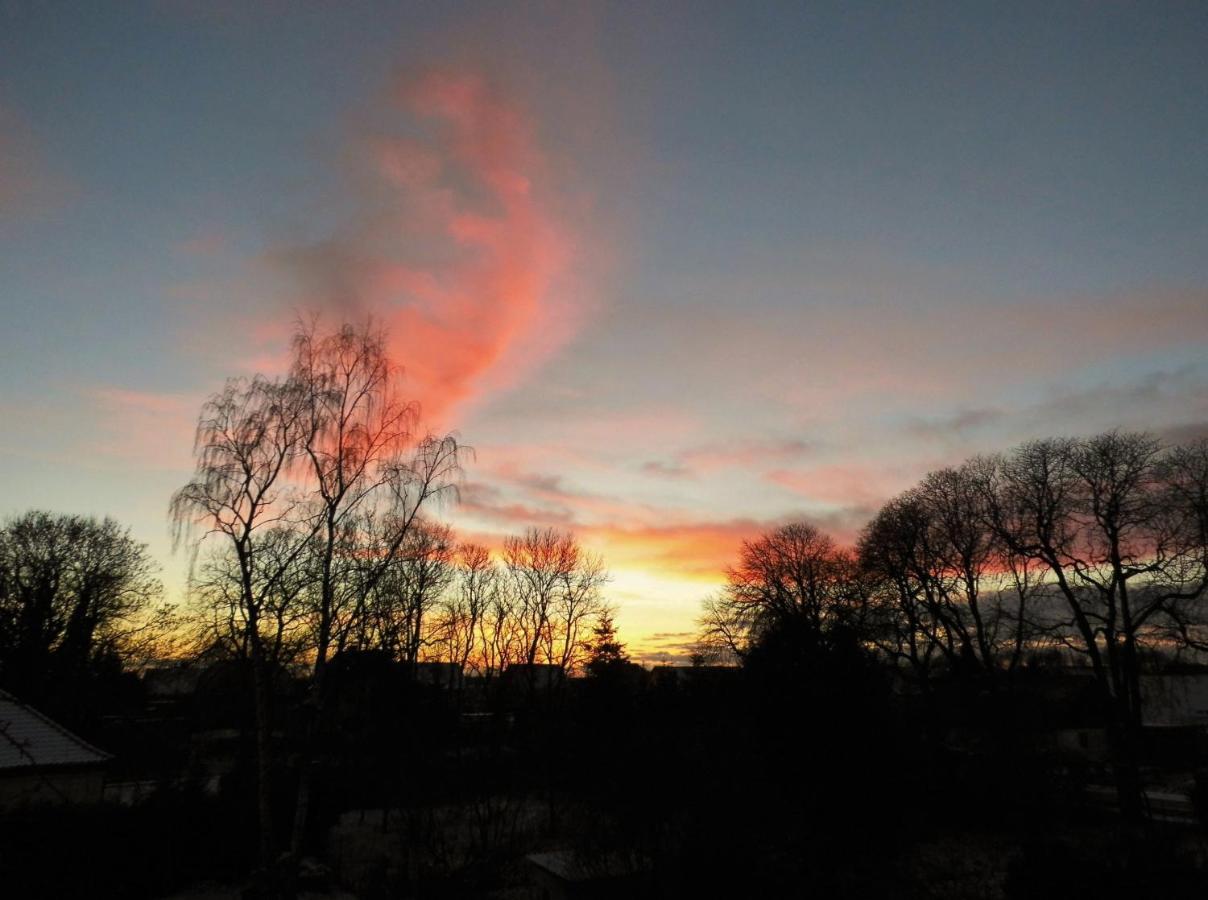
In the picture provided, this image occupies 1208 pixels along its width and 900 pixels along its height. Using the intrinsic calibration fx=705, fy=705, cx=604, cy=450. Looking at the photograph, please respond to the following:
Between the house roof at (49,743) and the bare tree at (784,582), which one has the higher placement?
the bare tree at (784,582)

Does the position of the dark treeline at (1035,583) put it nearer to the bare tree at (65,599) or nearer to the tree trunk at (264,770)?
the tree trunk at (264,770)

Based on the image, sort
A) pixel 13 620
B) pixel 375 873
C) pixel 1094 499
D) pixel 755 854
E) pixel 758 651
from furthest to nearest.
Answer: pixel 13 620, pixel 1094 499, pixel 375 873, pixel 758 651, pixel 755 854

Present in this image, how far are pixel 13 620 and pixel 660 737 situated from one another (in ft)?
107

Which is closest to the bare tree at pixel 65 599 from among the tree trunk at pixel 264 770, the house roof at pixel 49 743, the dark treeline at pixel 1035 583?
the house roof at pixel 49 743

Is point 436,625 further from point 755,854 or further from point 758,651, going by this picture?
point 755,854

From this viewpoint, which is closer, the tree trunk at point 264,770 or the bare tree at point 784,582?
the tree trunk at point 264,770

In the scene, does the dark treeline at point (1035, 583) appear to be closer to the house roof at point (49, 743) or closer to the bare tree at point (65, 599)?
the house roof at point (49, 743)

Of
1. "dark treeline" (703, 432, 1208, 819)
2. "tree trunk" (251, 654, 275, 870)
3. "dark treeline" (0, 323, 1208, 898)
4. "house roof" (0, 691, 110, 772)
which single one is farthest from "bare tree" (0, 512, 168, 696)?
"dark treeline" (703, 432, 1208, 819)

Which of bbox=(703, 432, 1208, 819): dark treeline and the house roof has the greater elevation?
bbox=(703, 432, 1208, 819): dark treeline

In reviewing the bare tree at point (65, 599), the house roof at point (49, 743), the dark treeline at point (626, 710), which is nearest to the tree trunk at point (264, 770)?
the dark treeline at point (626, 710)

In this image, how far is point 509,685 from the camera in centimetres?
4516

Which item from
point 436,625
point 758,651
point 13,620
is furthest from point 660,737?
point 13,620

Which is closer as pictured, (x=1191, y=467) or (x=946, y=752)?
(x=1191, y=467)

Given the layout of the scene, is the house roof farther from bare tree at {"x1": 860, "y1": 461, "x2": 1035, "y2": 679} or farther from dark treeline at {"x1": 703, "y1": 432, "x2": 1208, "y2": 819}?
bare tree at {"x1": 860, "y1": 461, "x2": 1035, "y2": 679}
